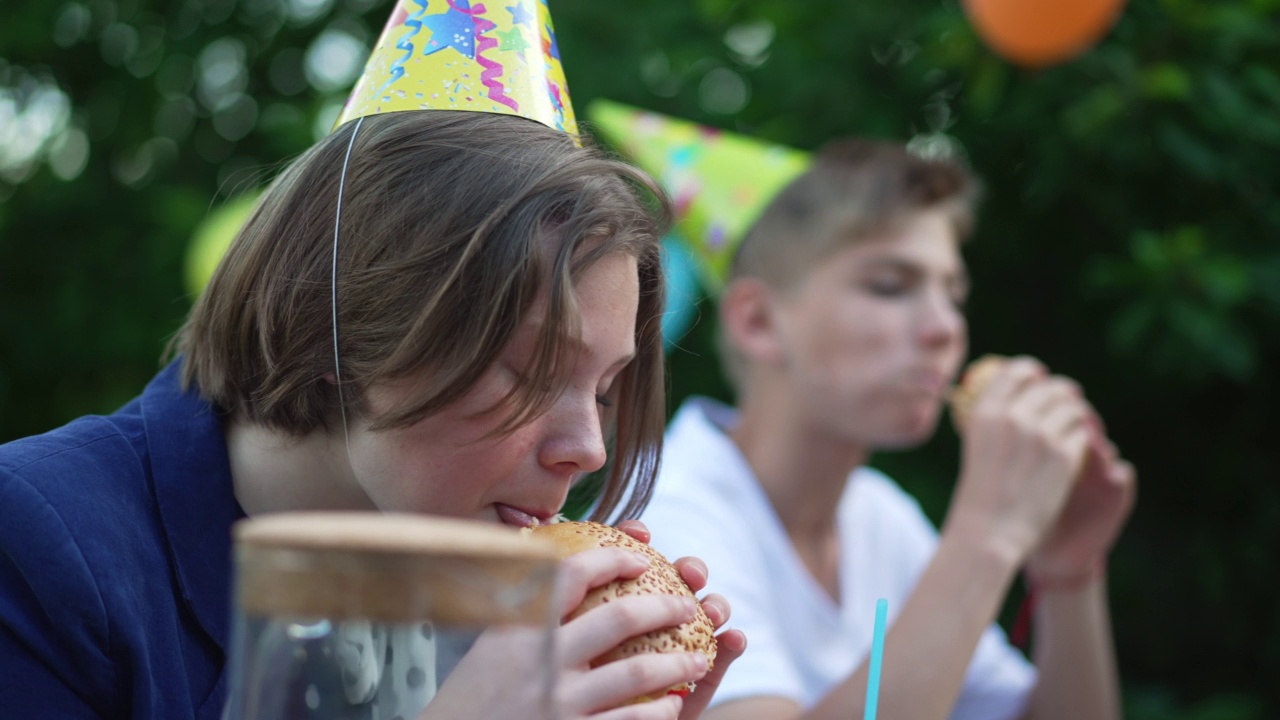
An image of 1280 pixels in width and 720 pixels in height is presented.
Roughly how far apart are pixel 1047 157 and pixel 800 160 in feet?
2.50

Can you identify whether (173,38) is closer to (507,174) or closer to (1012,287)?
Answer: (1012,287)

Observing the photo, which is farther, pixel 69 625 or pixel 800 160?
pixel 800 160

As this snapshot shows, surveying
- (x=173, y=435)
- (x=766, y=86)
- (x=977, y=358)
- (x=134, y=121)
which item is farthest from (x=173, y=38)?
(x=173, y=435)

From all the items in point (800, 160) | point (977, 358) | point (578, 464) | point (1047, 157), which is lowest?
point (977, 358)

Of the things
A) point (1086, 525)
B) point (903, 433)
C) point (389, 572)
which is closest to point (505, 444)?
point (389, 572)

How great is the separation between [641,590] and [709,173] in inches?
64.6

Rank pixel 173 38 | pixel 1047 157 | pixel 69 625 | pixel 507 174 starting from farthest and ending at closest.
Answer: pixel 173 38, pixel 1047 157, pixel 507 174, pixel 69 625

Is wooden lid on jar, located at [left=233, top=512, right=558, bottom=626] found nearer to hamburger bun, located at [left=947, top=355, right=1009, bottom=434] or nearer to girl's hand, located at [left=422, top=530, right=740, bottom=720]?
girl's hand, located at [left=422, top=530, right=740, bottom=720]

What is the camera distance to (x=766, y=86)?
3516 mm

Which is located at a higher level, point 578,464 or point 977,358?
point 578,464

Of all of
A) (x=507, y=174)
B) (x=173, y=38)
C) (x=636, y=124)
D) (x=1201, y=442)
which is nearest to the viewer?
(x=507, y=174)

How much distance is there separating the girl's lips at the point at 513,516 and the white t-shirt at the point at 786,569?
77 centimetres

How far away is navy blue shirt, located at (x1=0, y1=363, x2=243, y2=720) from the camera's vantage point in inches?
44.2

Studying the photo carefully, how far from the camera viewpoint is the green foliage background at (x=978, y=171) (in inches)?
116
